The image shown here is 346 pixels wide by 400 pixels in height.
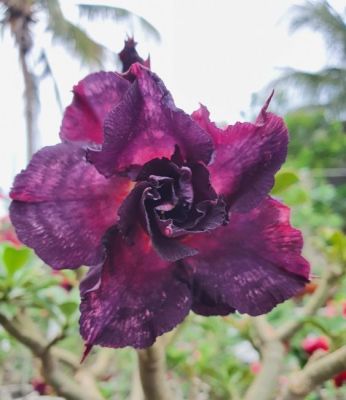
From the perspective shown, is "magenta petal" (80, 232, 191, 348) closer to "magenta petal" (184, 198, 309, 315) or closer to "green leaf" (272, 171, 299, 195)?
"magenta petal" (184, 198, 309, 315)

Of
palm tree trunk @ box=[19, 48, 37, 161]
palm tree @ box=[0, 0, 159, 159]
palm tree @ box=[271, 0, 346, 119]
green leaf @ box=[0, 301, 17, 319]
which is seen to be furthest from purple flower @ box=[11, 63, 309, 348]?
palm tree @ box=[271, 0, 346, 119]

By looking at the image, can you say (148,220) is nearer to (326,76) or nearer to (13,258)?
(13,258)

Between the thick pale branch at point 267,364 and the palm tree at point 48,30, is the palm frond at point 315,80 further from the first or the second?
the thick pale branch at point 267,364

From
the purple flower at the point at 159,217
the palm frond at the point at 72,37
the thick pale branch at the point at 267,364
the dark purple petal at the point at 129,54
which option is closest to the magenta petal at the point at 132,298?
the purple flower at the point at 159,217

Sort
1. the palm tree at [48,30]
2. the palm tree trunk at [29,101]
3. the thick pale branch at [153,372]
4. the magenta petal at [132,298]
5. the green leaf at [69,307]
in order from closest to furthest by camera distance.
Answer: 1. the magenta petal at [132,298]
2. the thick pale branch at [153,372]
3. the green leaf at [69,307]
4. the palm tree trunk at [29,101]
5. the palm tree at [48,30]

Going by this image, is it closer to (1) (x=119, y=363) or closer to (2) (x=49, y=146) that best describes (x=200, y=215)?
Result: (2) (x=49, y=146)

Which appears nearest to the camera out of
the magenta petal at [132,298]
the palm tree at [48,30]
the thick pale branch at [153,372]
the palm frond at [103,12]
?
the magenta petal at [132,298]

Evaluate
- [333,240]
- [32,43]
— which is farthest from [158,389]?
[32,43]
